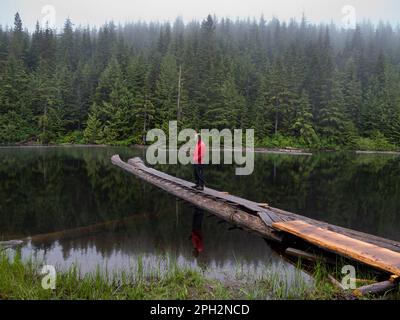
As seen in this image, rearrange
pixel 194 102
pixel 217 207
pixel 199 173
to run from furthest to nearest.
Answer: pixel 194 102
pixel 199 173
pixel 217 207

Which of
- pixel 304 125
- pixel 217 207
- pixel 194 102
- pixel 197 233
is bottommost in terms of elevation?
pixel 197 233

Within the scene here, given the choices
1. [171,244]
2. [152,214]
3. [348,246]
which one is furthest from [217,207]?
[348,246]

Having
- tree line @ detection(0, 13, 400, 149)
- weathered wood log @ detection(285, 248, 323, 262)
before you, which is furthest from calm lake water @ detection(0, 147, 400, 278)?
tree line @ detection(0, 13, 400, 149)

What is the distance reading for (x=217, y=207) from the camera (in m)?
10.5

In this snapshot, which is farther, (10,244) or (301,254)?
(10,244)

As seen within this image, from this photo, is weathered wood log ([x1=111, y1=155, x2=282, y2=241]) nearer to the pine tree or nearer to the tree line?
the tree line

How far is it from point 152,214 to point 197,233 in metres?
2.29

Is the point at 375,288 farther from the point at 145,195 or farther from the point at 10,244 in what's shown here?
the point at 145,195

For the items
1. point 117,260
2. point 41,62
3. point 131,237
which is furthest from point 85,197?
point 41,62

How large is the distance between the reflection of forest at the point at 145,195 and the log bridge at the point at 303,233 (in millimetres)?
1637

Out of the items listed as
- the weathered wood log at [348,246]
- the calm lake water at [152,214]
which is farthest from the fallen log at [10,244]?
the weathered wood log at [348,246]

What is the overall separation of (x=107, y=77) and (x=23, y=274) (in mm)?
44620
